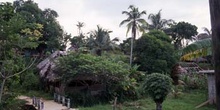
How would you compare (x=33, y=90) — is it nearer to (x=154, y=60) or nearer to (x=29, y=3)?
(x=154, y=60)

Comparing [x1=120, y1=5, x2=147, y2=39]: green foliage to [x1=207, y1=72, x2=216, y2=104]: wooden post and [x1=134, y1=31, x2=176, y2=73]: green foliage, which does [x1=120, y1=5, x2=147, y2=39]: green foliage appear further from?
[x1=207, y1=72, x2=216, y2=104]: wooden post

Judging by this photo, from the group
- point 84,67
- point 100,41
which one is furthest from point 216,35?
point 100,41

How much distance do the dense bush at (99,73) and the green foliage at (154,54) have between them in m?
6.31

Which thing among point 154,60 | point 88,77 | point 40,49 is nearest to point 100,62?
point 88,77

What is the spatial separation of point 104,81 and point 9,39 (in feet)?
32.1

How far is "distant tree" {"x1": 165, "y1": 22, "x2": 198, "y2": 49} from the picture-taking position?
4516 cm

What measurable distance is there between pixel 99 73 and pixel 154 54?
30.5ft

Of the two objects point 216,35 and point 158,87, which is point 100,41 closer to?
point 158,87

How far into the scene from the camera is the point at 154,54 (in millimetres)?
27953

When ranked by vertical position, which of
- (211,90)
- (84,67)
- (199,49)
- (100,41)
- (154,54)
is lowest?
(211,90)

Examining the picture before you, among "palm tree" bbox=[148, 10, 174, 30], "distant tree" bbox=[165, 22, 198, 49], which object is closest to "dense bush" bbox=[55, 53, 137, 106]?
"palm tree" bbox=[148, 10, 174, 30]

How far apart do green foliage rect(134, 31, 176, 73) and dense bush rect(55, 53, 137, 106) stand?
248 inches

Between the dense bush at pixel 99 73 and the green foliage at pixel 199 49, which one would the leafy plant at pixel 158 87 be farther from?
the dense bush at pixel 99 73

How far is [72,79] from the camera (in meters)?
20.4
